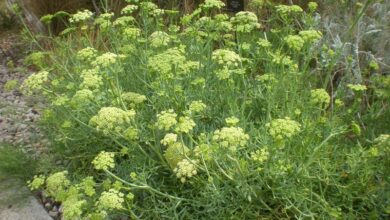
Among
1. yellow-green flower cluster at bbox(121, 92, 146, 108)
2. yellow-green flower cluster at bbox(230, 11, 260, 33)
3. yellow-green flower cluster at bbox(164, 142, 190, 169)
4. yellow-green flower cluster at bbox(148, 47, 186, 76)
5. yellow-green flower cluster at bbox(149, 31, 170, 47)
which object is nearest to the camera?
yellow-green flower cluster at bbox(164, 142, 190, 169)

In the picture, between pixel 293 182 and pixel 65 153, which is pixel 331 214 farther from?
pixel 65 153

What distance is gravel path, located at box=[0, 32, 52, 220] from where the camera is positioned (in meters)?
2.87

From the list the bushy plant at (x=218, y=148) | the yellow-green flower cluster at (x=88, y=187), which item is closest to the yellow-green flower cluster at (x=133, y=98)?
the bushy plant at (x=218, y=148)

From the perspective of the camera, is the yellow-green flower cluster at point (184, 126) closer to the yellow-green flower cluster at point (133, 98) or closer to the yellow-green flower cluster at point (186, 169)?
the yellow-green flower cluster at point (186, 169)

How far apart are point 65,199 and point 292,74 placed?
1.57 metres

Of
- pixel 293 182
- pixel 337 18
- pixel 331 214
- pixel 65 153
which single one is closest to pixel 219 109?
pixel 293 182

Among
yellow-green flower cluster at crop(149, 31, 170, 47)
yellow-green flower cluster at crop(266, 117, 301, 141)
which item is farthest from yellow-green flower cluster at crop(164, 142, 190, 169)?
yellow-green flower cluster at crop(149, 31, 170, 47)

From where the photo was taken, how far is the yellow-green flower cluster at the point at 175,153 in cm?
213

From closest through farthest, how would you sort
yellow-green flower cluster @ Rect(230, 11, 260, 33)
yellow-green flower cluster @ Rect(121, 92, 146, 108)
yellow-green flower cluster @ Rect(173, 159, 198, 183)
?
yellow-green flower cluster @ Rect(173, 159, 198, 183) < yellow-green flower cluster @ Rect(121, 92, 146, 108) < yellow-green flower cluster @ Rect(230, 11, 260, 33)

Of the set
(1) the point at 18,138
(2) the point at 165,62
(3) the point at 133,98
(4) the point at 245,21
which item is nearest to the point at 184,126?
(2) the point at 165,62

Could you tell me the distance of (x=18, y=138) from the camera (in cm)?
378

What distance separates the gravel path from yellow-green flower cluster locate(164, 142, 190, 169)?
1064 mm

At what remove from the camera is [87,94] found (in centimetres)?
223

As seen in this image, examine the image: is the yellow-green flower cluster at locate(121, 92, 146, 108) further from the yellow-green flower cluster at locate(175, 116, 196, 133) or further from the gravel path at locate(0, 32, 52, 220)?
the gravel path at locate(0, 32, 52, 220)
